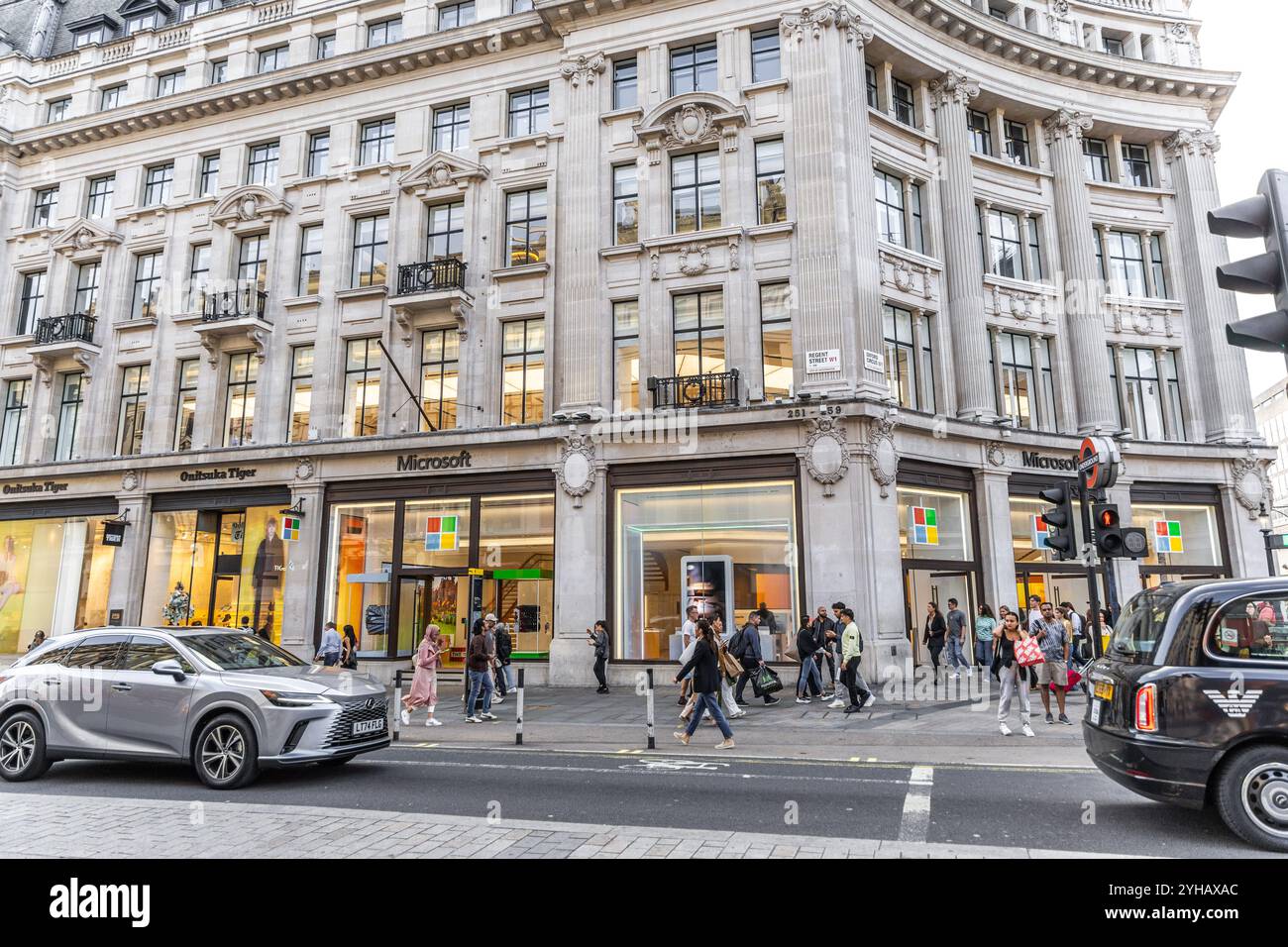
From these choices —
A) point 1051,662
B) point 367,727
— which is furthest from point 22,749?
point 1051,662

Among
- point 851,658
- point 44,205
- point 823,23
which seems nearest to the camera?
point 851,658

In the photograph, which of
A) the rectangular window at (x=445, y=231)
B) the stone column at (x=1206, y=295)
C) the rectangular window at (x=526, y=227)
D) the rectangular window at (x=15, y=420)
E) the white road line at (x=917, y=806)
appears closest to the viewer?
the white road line at (x=917, y=806)

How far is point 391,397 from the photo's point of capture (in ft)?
77.0

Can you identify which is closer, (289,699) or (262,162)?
(289,699)

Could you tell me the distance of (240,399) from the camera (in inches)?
1001

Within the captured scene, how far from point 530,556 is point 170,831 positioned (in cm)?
1506

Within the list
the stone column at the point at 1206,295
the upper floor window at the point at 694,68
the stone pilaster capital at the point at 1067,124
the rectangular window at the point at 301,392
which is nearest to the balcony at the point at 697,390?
the upper floor window at the point at 694,68

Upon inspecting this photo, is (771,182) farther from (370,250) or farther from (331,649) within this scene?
(331,649)

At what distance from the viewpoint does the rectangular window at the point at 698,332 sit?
67.8ft

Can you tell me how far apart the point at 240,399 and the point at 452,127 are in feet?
37.6

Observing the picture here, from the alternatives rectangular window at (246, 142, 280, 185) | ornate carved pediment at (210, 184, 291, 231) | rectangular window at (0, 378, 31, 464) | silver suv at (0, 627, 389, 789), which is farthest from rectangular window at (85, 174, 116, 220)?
silver suv at (0, 627, 389, 789)

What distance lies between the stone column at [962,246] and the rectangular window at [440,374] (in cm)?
1493

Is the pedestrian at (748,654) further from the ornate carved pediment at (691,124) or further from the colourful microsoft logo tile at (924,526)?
the ornate carved pediment at (691,124)

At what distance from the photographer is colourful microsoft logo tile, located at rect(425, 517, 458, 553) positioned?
22.3 meters
